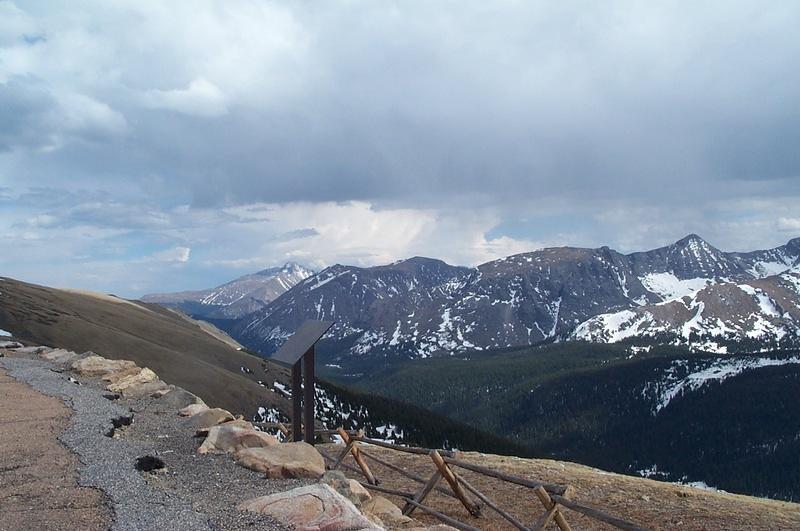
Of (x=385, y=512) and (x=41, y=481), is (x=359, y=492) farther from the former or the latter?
(x=41, y=481)

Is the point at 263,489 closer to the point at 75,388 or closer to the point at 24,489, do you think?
the point at 24,489

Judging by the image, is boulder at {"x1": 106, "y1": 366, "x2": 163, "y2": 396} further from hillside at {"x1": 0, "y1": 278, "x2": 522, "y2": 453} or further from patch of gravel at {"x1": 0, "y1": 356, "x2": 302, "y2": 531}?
hillside at {"x1": 0, "y1": 278, "x2": 522, "y2": 453}

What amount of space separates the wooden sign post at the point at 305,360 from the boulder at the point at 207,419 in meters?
3.16

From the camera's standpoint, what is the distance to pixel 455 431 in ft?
536

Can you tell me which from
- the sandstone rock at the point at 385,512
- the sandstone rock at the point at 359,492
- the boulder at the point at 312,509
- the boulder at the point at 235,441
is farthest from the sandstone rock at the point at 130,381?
the boulder at the point at 312,509

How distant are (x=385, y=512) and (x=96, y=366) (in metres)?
26.3

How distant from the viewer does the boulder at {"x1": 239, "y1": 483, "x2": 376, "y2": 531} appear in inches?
431

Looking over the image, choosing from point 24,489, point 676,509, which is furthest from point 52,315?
point 676,509

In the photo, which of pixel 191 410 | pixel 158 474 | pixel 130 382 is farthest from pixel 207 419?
pixel 130 382

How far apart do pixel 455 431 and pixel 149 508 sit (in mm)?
158775

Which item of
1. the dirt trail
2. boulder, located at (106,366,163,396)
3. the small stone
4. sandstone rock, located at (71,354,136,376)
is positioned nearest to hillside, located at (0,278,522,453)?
sandstone rock, located at (71,354,136,376)

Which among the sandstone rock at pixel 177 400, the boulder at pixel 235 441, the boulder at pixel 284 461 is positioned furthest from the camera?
the sandstone rock at pixel 177 400

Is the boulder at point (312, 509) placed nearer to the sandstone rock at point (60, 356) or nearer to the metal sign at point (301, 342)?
the metal sign at point (301, 342)

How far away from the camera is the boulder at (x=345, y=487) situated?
550 inches
